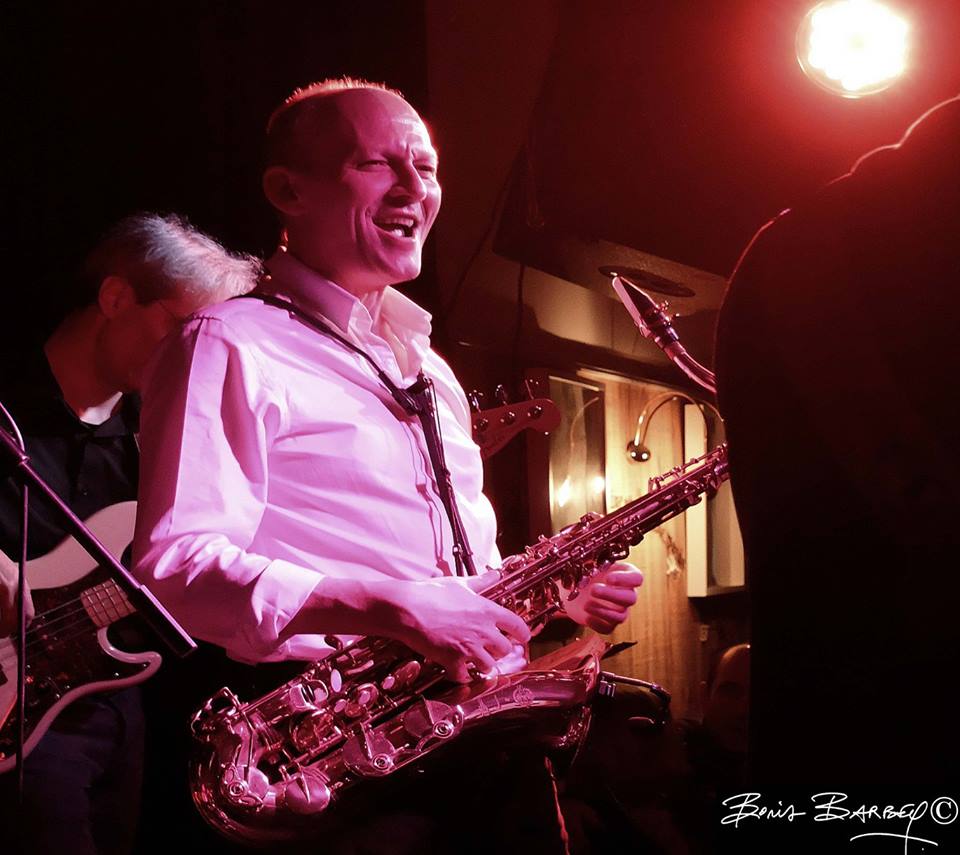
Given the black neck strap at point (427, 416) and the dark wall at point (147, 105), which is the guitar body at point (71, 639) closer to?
the dark wall at point (147, 105)

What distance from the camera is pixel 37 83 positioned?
3293mm

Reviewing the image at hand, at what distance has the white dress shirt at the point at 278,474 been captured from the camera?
195 centimetres

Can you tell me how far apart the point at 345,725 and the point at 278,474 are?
1.87 feet

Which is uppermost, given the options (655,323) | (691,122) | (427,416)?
(691,122)

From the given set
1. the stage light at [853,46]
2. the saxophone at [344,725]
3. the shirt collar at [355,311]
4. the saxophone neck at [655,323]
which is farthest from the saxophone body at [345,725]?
the stage light at [853,46]

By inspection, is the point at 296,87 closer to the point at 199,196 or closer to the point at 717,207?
the point at 199,196

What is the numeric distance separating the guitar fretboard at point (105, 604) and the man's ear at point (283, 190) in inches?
52.4

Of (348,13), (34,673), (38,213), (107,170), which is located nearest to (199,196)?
(107,170)

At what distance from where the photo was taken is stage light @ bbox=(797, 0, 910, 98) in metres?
3.09

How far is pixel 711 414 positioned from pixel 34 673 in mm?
4485

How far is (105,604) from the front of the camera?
307cm

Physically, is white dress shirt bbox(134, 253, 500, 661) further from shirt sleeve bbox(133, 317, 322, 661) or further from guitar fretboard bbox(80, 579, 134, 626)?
guitar fretboard bbox(80, 579, 134, 626)

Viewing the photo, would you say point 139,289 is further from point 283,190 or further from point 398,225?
point 398,225

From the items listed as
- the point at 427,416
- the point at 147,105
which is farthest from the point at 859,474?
the point at 147,105
